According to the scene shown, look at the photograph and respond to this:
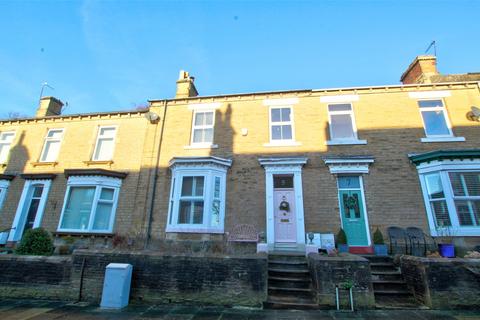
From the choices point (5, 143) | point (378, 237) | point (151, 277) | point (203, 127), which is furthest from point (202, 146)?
point (5, 143)

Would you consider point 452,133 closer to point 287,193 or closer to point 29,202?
point 287,193

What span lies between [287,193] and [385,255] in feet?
12.5

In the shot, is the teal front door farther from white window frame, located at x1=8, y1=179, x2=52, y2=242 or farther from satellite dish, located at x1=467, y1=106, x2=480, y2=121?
white window frame, located at x1=8, y1=179, x2=52, y2=242

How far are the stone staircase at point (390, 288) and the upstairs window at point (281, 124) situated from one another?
564 cm

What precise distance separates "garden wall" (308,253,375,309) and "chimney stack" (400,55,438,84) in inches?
413

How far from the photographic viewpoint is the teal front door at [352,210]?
8.67 metres

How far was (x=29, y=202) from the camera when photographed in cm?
1148

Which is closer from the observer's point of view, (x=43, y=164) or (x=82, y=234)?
(x=82, y=234)

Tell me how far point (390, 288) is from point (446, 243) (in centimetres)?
350

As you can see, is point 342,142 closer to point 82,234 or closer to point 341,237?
point 341,237

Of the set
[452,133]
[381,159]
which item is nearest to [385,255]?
[381,159]

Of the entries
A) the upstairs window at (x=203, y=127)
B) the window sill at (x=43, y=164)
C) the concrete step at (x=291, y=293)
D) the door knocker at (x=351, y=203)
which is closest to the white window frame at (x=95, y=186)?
the window sill at (x=43, y=164)

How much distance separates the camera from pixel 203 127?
36.4 feet

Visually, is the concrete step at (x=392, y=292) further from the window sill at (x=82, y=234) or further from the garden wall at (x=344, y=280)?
the window sill at (x=82, y=234)
